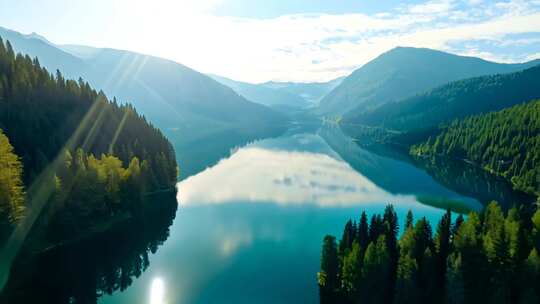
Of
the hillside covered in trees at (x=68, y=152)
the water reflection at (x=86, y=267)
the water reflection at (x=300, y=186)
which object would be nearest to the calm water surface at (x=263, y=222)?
the water reflection at (x=300, y=186)

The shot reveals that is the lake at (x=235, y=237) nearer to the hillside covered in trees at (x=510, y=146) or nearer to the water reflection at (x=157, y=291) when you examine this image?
the water reflection at (x=157, y=291)

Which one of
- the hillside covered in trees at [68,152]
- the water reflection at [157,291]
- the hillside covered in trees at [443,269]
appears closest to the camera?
the hillside covered in trees at [443,269]

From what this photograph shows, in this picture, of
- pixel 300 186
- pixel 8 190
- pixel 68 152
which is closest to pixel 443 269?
pixel 8 190

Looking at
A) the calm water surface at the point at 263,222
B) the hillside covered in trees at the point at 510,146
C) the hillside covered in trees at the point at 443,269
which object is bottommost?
the calm water surface at the point at 263,222

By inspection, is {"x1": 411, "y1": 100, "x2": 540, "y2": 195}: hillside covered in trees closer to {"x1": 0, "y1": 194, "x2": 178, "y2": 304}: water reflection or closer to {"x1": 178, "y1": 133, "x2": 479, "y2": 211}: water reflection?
{"x1": 178, "y1": 133, "x2": 479, "y2": 211}: water reflection

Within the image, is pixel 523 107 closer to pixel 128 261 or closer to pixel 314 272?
pixel 314 272

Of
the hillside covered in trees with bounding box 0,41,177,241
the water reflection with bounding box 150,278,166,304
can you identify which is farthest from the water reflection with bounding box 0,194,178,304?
the hillside covered in trees with bounding box 0,41,177,241
